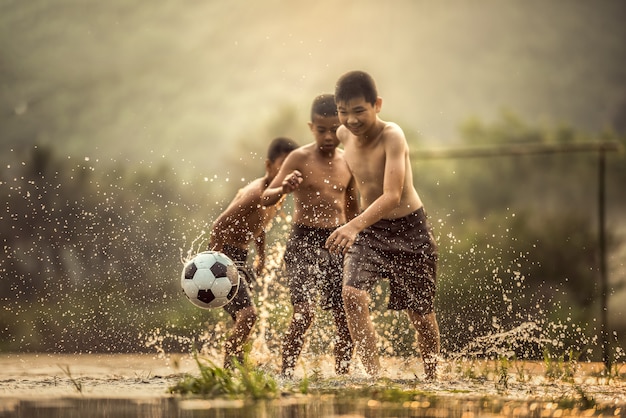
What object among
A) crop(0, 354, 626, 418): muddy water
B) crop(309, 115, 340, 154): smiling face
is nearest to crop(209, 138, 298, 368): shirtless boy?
crop(309, 115, 340, 154): smiling face

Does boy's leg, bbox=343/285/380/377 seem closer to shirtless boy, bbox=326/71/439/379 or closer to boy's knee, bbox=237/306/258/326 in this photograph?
shirtless boy, bbox=326/71/439/379

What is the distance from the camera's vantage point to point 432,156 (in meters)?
8.05

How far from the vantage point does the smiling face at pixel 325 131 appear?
20.0ft

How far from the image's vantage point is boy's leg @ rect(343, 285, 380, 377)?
18.3ft

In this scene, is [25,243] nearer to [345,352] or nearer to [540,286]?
[540,286]

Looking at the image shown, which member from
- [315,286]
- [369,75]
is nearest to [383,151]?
[369,75]

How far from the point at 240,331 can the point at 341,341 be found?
1.81ft

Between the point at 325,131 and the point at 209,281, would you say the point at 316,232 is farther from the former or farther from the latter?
the point at 209,281

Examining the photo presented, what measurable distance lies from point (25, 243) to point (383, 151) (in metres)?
7.73

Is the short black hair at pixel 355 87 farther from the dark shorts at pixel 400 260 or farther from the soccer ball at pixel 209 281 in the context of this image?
the soccer ball at pixel 209 281

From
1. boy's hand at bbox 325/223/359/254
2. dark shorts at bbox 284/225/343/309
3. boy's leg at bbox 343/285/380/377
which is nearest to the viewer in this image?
boy's hand at bbox 325/223/359/254

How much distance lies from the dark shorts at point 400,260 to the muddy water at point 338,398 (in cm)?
43

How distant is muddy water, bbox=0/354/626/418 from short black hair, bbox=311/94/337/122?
137 cm

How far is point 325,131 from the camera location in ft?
20.2
